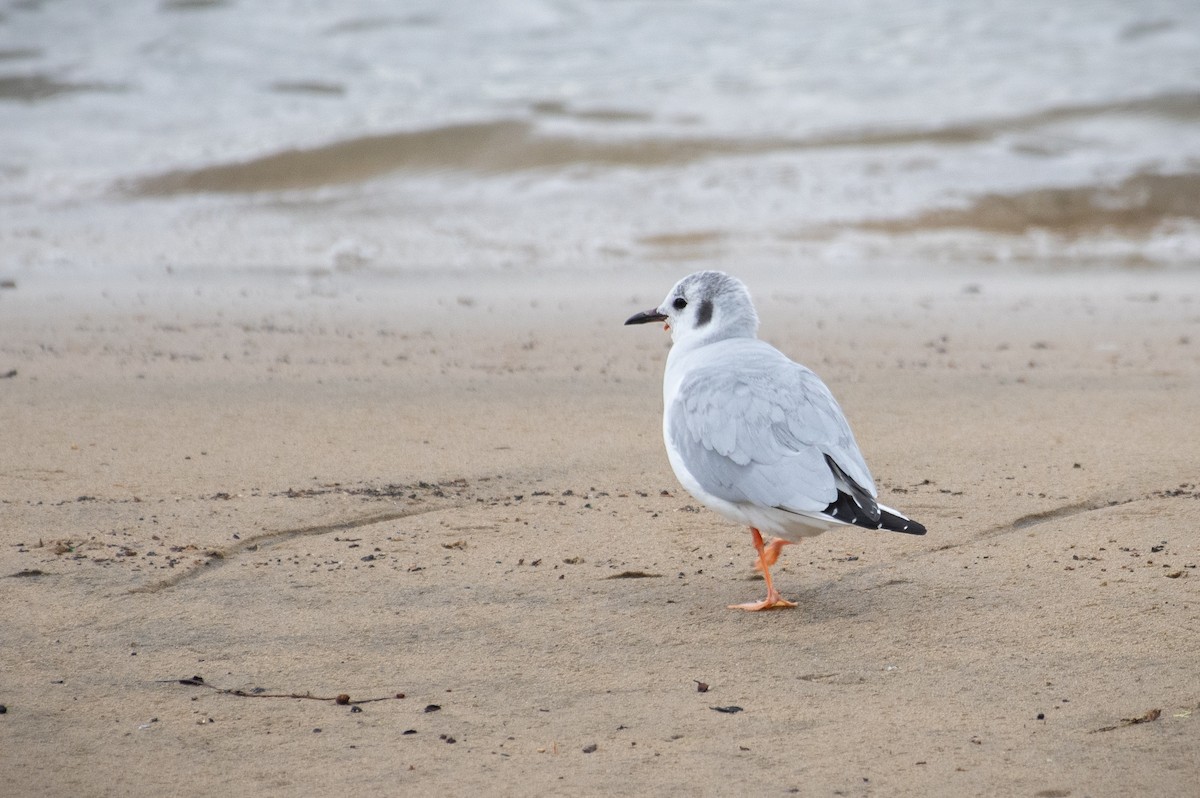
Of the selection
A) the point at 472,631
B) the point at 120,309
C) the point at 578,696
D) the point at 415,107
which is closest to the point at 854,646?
the point at 578,696

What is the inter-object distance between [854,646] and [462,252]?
7667 mm

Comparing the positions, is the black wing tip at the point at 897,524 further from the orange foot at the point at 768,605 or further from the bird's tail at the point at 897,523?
the orange foot at the point at 768,605

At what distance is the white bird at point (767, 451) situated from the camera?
127 inches

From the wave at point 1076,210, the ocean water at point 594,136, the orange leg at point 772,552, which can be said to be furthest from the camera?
the wave at point 1076,210

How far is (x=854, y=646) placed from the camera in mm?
3104

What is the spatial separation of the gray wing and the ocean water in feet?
20.3

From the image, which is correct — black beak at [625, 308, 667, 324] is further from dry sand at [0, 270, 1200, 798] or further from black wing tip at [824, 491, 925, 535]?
black wing tip at [824, 491, 925, 535]

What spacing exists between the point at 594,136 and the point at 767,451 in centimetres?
1144

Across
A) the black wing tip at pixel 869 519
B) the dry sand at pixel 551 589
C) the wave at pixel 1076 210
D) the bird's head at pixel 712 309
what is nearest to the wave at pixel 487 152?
the wave at pixel 1076 210

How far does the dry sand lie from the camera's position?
2531 mm

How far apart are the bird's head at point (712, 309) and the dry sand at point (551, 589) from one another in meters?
0.60

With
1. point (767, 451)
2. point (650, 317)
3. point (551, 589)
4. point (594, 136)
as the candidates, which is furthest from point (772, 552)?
point (594, 136)

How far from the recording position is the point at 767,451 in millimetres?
3359

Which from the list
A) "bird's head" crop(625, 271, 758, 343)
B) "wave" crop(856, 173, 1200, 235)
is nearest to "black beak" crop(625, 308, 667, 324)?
"bird's head" crop(625, 271, 758, 343)
